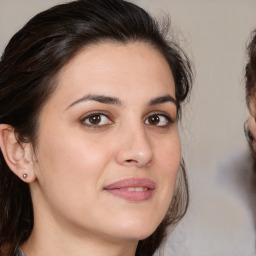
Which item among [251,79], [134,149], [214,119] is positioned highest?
[134,149]

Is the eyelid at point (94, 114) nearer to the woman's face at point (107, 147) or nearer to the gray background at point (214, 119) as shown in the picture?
the woman's face at point (107, 147)

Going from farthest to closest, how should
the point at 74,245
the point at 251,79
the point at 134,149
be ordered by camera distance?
1. the point at 251,79
2. the point at 74,245
3. the point at 134,149

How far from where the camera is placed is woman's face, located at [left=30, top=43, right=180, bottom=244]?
3.90ft

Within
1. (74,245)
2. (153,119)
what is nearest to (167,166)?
(153,119)

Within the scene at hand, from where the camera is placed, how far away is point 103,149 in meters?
1.19

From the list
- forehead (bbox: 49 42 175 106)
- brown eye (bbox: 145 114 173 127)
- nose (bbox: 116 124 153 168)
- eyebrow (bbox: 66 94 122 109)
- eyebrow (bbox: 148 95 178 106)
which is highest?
forehead (bbox: 49 42 175 106)

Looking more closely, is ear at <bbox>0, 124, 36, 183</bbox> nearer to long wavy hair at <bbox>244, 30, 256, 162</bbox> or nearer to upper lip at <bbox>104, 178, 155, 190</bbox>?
upper lip at <bbox>104, 178, 155, 190</bbox>

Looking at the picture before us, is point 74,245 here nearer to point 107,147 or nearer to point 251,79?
point 107,147

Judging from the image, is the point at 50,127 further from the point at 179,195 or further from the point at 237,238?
the point at 237,238

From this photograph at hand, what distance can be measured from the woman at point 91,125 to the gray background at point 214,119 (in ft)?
0.88

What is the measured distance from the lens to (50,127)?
123 centimetres

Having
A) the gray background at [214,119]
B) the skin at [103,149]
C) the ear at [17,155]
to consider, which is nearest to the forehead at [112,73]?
the skin at [103,149]

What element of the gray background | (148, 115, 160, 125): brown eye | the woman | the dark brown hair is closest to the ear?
the woman

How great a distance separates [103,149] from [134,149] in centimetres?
5
